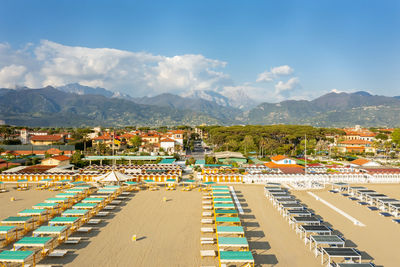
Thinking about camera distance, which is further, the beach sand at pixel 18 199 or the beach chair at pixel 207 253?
the beach sand at pixel 18 199

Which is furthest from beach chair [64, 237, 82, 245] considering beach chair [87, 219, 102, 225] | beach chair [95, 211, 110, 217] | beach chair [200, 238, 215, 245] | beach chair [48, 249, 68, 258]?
beach chair [200, 238, 215, 245]

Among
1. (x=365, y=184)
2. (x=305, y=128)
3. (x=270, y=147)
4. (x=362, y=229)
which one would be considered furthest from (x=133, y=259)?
(x=305, y=128)

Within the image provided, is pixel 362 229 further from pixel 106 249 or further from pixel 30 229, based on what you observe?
pixel 30 229

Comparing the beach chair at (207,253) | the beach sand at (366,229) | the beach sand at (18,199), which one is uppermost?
the beach chair at (207,253)

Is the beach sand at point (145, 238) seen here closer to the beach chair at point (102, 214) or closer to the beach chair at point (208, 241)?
the beach chair at point (208, 241)

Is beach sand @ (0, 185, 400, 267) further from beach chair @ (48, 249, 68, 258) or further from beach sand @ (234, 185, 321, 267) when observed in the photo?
beach chair @ (48, 249, 68, 258)

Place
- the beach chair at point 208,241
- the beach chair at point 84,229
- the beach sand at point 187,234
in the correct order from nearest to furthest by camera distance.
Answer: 1. the beach sand at point 187,234
2. the beach chair at point 208,241
3. the beach chair at point 84,229

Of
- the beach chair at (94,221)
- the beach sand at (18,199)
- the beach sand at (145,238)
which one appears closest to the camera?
the beach sand at (145,238)

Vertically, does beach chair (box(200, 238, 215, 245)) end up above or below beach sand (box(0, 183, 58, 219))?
above

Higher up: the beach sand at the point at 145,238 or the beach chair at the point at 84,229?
the beach chair at the point at 84,229

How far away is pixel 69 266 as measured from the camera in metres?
9.96

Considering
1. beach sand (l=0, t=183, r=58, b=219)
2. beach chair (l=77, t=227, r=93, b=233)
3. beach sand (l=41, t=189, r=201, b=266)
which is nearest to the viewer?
beach sand (l=41, t=189, r=201, b=266)

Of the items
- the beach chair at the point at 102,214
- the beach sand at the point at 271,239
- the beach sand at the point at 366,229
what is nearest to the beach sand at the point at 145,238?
the beach chair at the point at 102,214

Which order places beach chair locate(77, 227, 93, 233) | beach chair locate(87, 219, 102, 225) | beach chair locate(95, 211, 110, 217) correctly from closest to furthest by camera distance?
beach chair locate(77, 227, 93, 233), beach chair locate(87, 219, 102, 225), beach chair locate(95, 211, 110, 217)
